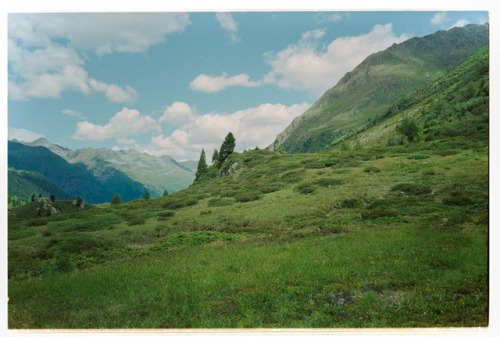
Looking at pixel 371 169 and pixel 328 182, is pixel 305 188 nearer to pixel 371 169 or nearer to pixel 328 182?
pixel 328 182

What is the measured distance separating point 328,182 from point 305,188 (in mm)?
1977

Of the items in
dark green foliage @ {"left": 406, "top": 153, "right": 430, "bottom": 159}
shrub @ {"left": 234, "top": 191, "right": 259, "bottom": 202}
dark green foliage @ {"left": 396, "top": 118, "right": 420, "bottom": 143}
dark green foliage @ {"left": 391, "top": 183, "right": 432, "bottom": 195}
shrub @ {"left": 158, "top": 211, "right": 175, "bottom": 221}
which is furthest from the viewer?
dark green foliage @ {"left": 396, "top": 118, "right": 420, "bottom": 143}

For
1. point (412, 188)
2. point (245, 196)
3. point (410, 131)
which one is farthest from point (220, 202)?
point (410, 131)

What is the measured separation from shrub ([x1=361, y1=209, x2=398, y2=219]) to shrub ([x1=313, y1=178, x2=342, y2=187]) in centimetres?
564

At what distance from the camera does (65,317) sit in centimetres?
775

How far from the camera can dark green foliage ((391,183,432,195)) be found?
15.3 metres

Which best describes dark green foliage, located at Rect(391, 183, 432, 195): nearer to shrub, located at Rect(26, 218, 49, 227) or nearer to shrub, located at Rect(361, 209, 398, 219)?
shrub, located at Rect(361, 209, 398, 219)

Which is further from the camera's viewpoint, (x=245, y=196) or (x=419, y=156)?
(x=419, y=156)

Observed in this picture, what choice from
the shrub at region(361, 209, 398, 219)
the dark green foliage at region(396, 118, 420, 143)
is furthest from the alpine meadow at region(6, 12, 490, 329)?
the dark green foliage at region(396, 118, 420, 143)

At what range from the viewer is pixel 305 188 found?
19609mm

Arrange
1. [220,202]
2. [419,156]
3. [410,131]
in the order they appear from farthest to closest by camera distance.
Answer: [410,131], [419,156], [220,202]

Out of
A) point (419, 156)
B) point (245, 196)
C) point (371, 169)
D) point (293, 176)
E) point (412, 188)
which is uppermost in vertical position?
point (419, 156)

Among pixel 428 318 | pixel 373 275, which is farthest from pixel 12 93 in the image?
pixel 428 318
